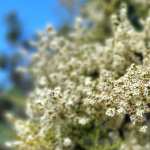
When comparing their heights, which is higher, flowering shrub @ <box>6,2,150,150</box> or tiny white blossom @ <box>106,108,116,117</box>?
flowering shrub @ <box>6,2,150,150</box>

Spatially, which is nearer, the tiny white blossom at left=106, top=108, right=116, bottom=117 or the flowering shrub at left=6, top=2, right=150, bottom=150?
the tiny white blossom at left=106, top=108, right=116, bottom=117

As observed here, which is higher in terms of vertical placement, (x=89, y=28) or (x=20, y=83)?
(x=20, y=83)

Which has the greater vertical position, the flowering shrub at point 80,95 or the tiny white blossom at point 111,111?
the flowering shrub at point 80,95

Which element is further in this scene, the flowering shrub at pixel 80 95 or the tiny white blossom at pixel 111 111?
the flowering shrub at pixel 80 95

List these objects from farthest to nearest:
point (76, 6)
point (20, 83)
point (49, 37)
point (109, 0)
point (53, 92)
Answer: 1. point (20, 83)
2. point (76, 6)
3. point (109, 0)
4. point (49, 37)
5. point (53, 92)

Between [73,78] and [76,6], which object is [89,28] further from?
[73,78]

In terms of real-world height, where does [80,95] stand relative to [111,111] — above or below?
above

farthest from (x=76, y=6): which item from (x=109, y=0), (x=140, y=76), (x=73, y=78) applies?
(x=140, y=76)

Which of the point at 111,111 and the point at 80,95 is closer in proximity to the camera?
the point at 111,111
